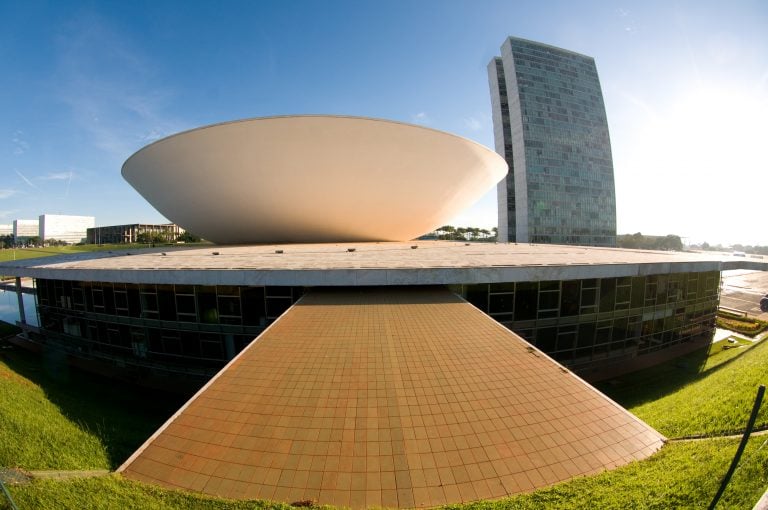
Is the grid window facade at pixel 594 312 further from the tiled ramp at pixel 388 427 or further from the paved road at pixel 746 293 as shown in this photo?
the paved road at pixel 746 293

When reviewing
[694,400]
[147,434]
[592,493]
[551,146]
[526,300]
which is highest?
[551,146]

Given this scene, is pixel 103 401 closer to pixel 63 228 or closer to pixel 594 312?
pixel 594 312

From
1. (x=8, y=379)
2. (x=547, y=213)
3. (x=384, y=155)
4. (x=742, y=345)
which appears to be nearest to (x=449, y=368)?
(x=8, y=379)

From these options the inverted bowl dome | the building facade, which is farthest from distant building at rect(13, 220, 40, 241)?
the building facade

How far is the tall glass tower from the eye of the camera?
48.8 metres

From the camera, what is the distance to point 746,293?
20.8 metres

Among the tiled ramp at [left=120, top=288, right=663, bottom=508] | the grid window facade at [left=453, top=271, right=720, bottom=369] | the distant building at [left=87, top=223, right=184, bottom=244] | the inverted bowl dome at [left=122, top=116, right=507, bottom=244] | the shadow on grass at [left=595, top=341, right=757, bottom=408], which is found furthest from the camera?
the distant building at [left=87, top=223, right=184, bottom=244]

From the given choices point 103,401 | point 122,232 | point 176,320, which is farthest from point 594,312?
point 122,232

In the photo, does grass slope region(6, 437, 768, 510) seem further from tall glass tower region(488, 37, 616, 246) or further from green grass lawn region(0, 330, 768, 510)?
tall glass tower region(488, 37, 616, 246)

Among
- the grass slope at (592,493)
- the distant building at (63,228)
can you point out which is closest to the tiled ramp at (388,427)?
the grass slope at (592,493)

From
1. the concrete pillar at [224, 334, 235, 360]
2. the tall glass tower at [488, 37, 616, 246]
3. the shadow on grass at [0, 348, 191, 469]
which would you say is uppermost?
the tall glass tower at [488, 37, 616, 246]

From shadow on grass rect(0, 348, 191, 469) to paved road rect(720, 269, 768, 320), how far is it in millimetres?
24033

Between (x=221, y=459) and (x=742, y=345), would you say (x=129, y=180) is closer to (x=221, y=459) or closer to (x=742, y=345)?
(x=221, y=459)

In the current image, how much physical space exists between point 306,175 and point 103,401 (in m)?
10.4
